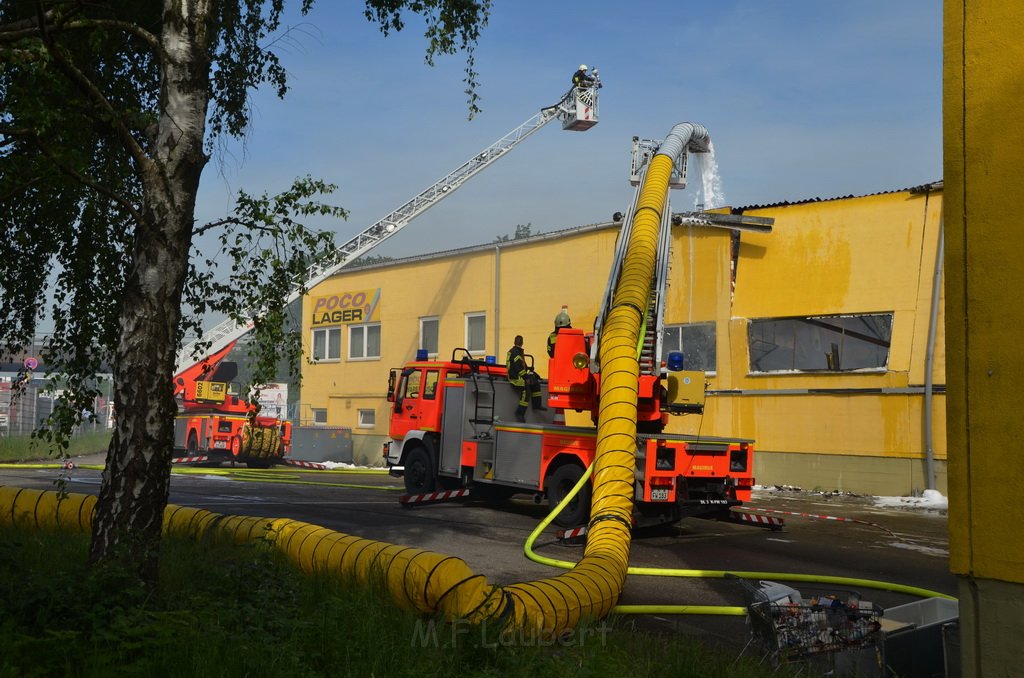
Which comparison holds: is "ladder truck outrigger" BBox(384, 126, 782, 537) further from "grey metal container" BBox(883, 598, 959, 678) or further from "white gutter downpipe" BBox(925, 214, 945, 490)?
"white gutter downpipe" BBox(925, 214, 945, 490)

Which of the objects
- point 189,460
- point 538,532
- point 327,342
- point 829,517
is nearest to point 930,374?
point 829,517

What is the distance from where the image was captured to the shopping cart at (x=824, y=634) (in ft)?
17.6

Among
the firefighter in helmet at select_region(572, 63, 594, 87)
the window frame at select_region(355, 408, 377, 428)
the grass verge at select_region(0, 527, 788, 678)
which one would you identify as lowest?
the grass verge at select_region(0, 527, 788, 678)

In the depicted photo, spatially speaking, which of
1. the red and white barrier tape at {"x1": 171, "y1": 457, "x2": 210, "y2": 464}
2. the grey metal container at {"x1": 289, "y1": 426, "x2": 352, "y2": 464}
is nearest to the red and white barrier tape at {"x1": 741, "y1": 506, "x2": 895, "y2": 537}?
the grey metal container at {"x1": 289, "y1": 426, "x2": 352, "y2": 464}

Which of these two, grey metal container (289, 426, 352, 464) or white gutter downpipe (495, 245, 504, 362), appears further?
grey metal container (289, 426, 352, 464)

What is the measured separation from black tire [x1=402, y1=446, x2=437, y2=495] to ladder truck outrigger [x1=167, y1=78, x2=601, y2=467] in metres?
9.20

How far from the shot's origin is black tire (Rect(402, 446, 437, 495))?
15.7 metres

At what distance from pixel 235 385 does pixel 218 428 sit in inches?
216

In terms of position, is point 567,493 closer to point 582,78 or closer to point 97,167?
point 97,167

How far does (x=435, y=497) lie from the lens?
48.9 ft

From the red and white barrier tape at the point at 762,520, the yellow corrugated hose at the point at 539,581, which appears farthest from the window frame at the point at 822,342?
the red and white barrier tape at the point at 762,520

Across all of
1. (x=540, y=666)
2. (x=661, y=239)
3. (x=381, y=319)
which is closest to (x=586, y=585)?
(x=540, y=666)

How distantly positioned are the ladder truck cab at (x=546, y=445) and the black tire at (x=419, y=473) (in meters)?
0.02

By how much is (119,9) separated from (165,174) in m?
2.16
